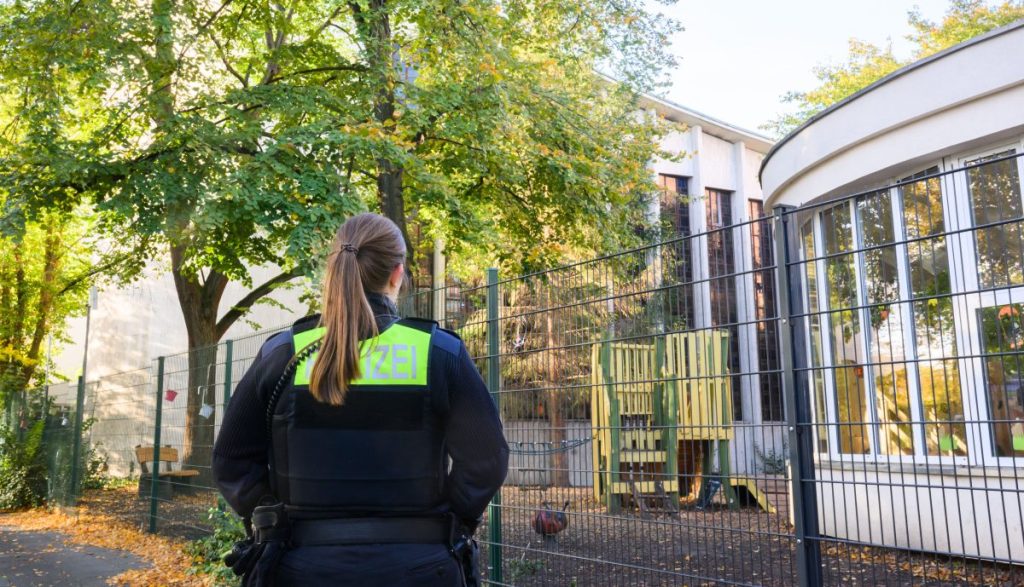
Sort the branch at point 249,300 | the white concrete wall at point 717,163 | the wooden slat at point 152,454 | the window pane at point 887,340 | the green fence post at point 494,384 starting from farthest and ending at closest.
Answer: the white concrete wall at point 717,163 → the branch at point 249,300 → the wooden slat at point 152,454 → the green fence post at point 494,384 → the window pane at point 887,340

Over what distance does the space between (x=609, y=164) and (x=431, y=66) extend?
341 centimetres

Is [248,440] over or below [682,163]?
below

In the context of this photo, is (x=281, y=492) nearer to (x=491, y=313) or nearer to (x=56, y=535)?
(x=491, y=313)

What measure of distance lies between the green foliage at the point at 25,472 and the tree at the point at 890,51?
69.2 feet

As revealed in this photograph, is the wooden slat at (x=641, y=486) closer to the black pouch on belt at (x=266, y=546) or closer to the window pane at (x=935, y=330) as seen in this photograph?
the window pane at (x=935, y=330)

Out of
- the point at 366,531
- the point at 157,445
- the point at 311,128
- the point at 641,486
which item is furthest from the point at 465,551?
the point at 157,445

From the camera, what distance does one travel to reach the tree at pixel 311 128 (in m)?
11.4

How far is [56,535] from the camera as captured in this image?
1261cm

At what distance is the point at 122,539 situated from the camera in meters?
11.7

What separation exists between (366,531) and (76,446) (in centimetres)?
1420

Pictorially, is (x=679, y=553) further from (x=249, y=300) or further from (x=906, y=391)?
(x=249, y=300)

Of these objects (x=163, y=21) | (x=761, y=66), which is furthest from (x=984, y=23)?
(x=163, y=21)

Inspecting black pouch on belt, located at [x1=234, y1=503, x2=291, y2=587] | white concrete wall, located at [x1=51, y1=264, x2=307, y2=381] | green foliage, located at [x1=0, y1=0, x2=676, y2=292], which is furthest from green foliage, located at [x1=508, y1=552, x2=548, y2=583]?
white concrete wall, located at [x1=51, y1=264, x2=307, y2=381]

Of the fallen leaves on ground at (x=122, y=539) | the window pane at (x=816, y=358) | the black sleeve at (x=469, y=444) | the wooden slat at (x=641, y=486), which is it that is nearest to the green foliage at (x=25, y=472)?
the fallen leaves on ground at (x=122, y=539)
